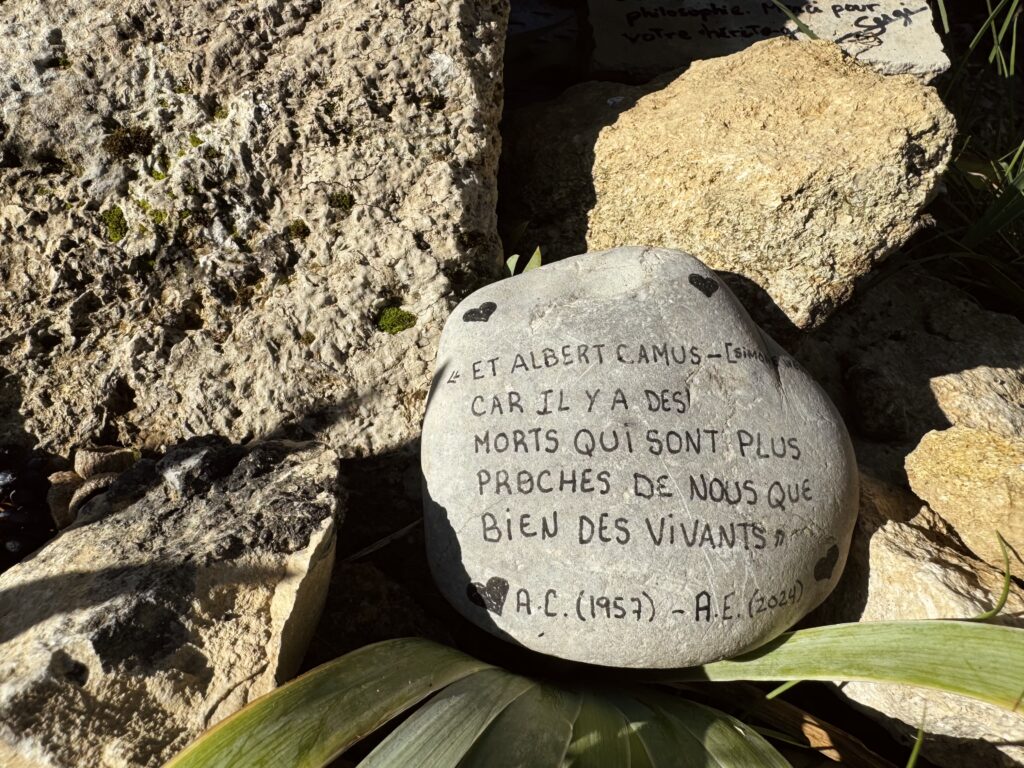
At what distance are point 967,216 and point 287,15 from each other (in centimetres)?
245

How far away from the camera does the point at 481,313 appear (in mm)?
1900

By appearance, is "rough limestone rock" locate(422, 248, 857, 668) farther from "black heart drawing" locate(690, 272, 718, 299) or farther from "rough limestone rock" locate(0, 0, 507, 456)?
"rough limestone rock" locate(0, 0, 507, 456)

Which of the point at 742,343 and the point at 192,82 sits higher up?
the point at 192,82

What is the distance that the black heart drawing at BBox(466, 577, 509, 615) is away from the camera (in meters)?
1.69

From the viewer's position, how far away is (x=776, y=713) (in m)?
1.84

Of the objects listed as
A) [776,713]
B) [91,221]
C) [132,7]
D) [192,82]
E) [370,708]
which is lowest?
[776,713]

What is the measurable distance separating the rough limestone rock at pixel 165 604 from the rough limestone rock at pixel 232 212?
0.25 metres

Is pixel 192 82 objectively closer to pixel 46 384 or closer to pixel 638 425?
pixel 46 384

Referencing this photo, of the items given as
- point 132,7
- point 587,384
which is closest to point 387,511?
point 587,384

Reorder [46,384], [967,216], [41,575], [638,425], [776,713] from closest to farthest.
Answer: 1. [41,575]
2. [638,425]
3. [776,713]
4. [46,384]
5. [967,216]

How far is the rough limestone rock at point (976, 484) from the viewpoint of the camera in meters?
1.89

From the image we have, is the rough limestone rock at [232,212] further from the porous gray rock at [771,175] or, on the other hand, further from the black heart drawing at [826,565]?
the black heart drawing at [826,565]

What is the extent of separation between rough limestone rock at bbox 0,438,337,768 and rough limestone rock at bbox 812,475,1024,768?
1212 mm

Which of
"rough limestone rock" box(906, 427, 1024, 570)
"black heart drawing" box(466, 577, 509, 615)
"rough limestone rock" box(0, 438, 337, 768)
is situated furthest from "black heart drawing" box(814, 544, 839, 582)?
"rough limestone rock" box(0, 438, 337, 768)
